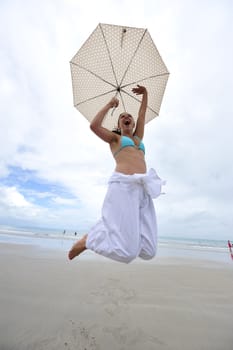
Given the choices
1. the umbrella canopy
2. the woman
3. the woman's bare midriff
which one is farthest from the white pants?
the umbrella canopy

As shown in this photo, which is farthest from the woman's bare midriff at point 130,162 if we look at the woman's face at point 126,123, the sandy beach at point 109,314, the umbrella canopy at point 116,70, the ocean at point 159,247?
the ocean at point 159,247

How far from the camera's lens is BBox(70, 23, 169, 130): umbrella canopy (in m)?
3.55

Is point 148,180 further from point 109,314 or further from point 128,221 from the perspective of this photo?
point 109,314

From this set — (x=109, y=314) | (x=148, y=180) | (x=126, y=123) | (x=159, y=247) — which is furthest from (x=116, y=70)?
(x=159, y=247)

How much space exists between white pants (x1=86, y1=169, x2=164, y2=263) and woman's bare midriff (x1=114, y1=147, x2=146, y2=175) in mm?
166

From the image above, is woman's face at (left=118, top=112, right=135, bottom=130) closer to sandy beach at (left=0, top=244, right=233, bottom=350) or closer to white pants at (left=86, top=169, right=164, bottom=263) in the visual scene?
white pants at (left=86, top=169, right=164, bottom=263)

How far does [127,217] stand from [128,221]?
4 cm

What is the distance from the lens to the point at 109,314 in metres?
3.55

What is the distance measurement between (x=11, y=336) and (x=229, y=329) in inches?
111

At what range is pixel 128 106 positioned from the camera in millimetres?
3920

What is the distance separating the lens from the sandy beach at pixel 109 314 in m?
2.86

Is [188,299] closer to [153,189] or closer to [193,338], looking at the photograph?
[193,338]

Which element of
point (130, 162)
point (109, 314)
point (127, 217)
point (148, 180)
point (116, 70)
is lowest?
point (109, 314)

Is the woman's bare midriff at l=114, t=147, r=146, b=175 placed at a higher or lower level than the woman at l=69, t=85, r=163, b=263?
higher
